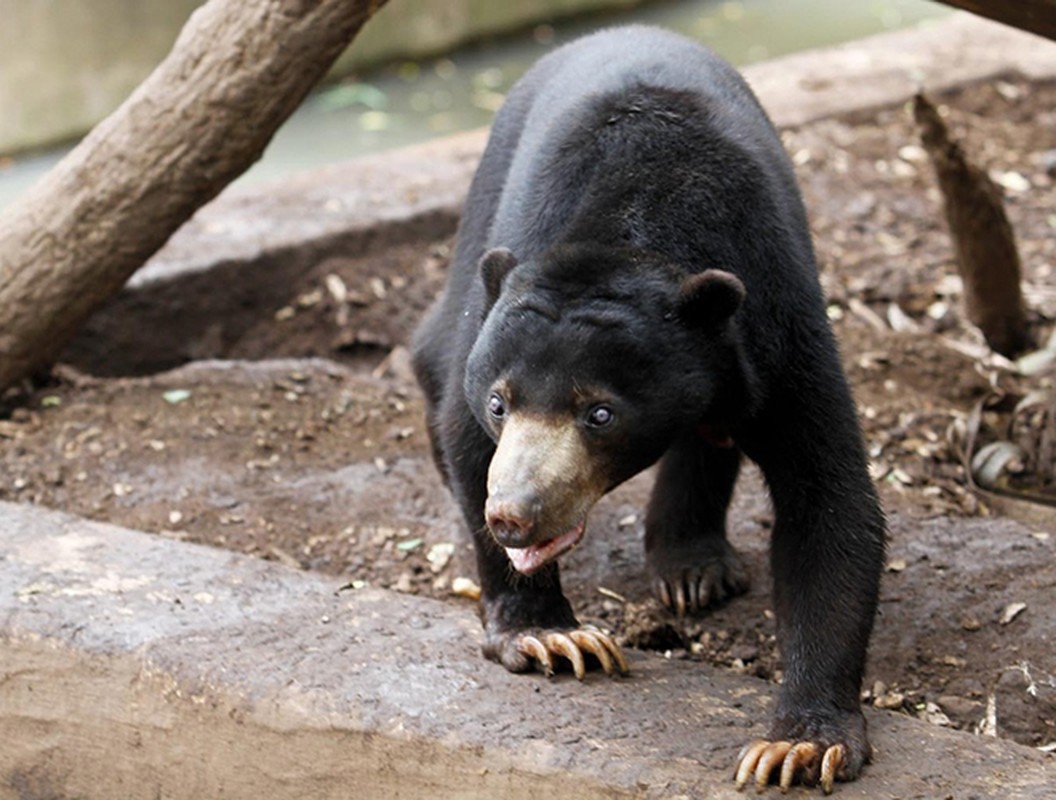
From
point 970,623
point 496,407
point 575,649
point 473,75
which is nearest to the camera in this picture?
point 496,407

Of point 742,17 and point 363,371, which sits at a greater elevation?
point 363,371

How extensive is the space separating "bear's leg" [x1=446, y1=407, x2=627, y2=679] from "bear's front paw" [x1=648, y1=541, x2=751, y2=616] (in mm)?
586

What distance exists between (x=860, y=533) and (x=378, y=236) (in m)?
4.07

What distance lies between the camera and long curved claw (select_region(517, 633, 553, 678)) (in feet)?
12.6

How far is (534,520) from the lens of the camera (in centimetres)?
328

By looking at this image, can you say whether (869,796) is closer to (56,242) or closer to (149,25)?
(56,242)

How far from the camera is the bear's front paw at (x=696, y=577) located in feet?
15.0

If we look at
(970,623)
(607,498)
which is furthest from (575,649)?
(607,498)

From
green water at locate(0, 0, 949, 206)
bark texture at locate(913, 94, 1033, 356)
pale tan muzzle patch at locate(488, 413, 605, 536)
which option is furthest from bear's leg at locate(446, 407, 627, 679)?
green water at locate(0, 0, 949, 206)

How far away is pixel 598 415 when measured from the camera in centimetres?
340

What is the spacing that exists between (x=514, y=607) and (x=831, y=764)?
0.96 meters

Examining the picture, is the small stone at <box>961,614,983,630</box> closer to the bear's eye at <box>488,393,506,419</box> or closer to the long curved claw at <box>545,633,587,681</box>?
the long curved claw at <box>545,633,587,681</box>

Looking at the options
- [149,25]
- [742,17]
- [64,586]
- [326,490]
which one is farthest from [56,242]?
[742,17]

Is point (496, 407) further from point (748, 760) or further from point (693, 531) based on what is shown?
point (693, 531)
